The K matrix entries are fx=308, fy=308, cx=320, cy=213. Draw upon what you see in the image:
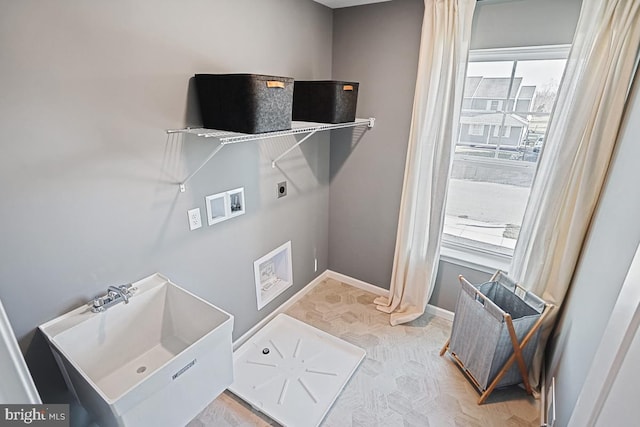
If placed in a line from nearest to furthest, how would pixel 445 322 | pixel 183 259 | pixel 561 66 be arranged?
pixel 183 259, pixel 561 66, pixel 445 322

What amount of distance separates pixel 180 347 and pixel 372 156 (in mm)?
1864

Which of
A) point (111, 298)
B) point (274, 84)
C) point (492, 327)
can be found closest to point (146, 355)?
point (111, 298)

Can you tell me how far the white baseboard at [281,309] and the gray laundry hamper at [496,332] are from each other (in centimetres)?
130

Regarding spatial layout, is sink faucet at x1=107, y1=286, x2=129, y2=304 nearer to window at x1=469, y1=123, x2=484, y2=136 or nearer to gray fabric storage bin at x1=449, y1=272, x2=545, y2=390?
gray fabric storage bin at x1=449, y1=272, x2=545, y2=390

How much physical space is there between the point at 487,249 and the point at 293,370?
1.67m

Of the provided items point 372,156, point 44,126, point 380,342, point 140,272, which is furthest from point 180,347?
point 372,156

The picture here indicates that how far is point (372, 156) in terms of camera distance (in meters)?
2.50

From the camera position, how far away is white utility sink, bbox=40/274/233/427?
1.08m

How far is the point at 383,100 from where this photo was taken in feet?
7.62

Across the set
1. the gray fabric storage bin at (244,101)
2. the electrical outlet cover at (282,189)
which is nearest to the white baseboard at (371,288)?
the electrical outlet cover at (282,189)

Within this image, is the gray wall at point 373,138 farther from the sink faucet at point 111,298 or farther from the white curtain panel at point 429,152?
the sink faucet at point 111,298

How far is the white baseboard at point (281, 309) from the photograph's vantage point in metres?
2.23

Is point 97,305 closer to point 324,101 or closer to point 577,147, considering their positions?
point 324,101

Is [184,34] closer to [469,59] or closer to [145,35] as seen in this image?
[145,35]
